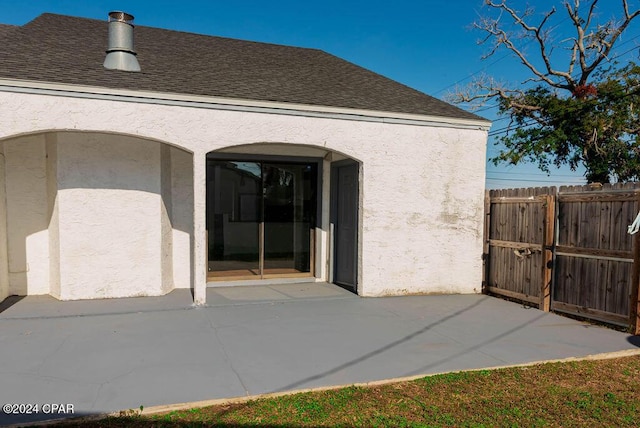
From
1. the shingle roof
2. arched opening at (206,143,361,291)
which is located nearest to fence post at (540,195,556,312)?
the shingle roof

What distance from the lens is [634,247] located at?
5.90 meters

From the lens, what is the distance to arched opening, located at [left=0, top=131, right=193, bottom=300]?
23.3 feet

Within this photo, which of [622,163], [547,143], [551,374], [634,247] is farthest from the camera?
[547,143]

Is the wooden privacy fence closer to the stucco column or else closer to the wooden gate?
the wooden gate

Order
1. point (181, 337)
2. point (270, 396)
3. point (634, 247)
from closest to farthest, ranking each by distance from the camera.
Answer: point (270, 396) → point (181, 337) → point (634, 247)

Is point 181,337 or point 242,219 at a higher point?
point 242,219

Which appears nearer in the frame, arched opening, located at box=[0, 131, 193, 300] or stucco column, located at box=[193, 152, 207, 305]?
stucco column, located at box=[193, 152, 207, 305]

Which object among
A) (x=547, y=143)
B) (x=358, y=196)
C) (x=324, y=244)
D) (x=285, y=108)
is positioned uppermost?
(x=547, y=143)

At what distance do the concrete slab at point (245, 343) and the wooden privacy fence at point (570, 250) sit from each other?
35cm

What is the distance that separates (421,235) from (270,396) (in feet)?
17.0

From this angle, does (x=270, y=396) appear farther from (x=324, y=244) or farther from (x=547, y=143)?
(x=547, y=143)

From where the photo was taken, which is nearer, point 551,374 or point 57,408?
point 57,408

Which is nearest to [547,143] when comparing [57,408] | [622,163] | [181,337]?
[622,163]

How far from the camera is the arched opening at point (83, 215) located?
709 centimetres
